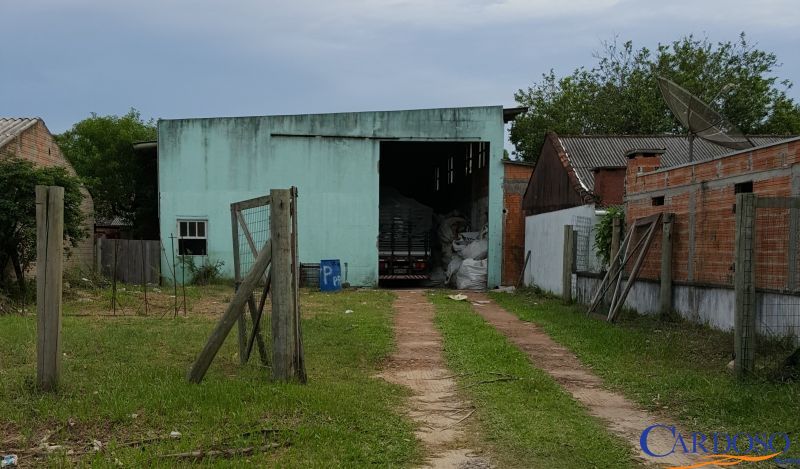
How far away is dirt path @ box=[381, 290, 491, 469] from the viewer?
4441 millimetres

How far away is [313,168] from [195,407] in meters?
16.5

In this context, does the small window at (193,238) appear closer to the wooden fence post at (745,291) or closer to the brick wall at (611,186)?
the brick wall at (611,186)

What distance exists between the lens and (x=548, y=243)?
17844 mm

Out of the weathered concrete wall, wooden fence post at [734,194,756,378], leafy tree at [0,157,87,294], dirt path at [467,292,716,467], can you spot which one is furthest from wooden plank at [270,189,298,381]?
leafy tree at [0,157,87,294]

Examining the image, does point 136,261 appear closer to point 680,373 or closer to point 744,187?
point 744,187

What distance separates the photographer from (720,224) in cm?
1001

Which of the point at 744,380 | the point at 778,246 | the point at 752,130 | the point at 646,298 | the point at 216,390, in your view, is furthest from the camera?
the point at 752,130

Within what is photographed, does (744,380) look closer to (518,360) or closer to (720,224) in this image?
(518,360)

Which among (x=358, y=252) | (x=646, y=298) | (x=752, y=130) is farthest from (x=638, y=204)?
(x=752, y=130)

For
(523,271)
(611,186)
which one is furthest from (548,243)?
(523,271)

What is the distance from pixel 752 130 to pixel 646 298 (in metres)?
24.0

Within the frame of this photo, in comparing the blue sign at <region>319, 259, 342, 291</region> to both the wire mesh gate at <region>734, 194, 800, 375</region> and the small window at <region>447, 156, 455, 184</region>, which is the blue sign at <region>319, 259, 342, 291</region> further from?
the wire mesh gate at <region>734, 194, 800, 375</region>

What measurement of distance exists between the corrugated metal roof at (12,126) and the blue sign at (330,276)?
873cm

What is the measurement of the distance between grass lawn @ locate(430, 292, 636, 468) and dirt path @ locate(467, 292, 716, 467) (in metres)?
0.15
